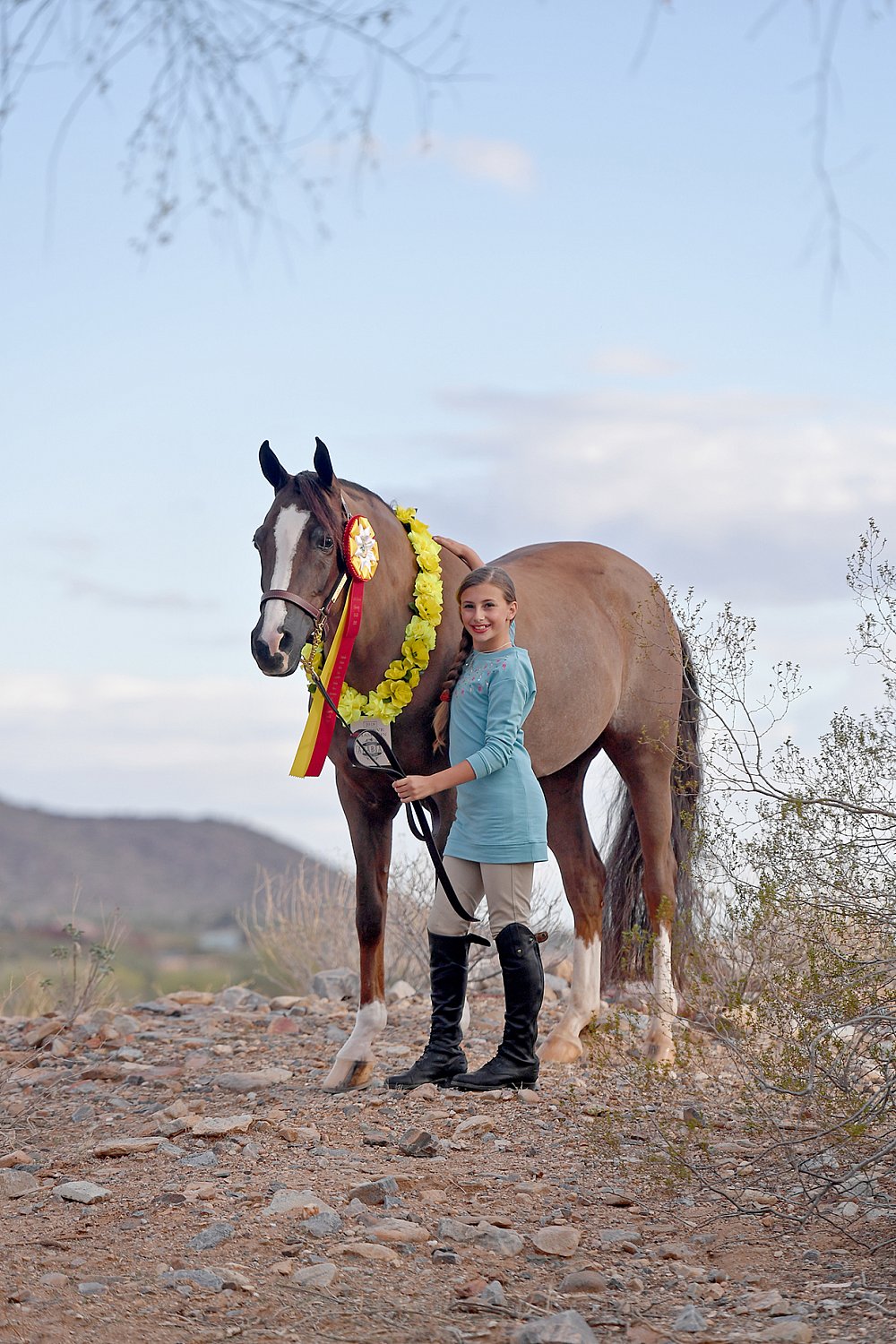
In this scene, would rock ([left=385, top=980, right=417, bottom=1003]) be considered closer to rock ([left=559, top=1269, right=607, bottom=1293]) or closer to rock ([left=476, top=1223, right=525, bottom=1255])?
rock ([left=476, top=1223, right=525, bottom=1255])

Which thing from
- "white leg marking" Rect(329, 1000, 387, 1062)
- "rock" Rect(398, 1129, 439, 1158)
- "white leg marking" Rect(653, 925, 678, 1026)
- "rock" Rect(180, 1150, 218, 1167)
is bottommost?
"rock" Rect(180, 1150, 218, 1167)

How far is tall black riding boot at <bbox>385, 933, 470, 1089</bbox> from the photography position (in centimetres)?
526

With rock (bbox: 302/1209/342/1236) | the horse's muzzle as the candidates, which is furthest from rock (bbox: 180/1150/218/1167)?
the horse's muzzle

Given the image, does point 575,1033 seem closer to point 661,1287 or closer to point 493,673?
point 493,673

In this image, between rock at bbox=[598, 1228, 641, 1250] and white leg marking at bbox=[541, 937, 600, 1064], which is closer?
rock at bbox=[598, 1228, 641, 1250]

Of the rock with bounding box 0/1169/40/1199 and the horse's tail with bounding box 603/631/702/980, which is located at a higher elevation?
the horse's tail with bounding box 603/631/702/980

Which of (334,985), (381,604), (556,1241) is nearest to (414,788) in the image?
(381,604)

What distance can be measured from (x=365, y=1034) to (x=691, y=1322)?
8.38 feet

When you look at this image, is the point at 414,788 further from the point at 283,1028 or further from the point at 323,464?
the point at 283,1028

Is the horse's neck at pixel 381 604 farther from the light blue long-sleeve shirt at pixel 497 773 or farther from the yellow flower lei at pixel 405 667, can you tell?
the light blue long-sleeve shirt at pixel 497 773

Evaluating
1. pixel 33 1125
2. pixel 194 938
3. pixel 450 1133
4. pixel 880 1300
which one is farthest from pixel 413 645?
pixel 194 938

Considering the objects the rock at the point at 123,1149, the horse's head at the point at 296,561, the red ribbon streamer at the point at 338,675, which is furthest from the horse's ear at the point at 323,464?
the rock at the point at 123,1149

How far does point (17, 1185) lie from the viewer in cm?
439

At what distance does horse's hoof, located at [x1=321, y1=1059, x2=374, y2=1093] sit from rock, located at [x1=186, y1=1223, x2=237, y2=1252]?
172 cm
